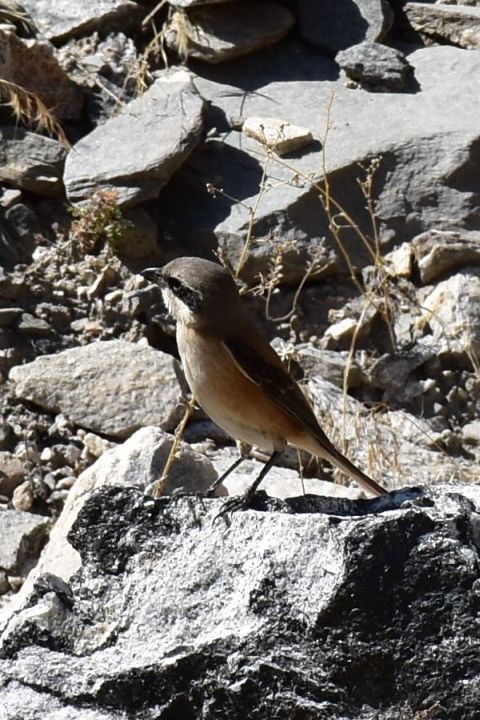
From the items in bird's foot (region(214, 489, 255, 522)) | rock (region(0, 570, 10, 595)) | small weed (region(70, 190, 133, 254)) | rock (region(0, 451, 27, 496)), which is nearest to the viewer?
bird's foot (region(214, 489, 255, 522))

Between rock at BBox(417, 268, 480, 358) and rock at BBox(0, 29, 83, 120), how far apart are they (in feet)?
9.20

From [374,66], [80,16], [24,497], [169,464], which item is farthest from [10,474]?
[374,66]

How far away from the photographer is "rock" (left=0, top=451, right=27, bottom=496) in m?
7.49

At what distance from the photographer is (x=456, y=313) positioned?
8.27 metres

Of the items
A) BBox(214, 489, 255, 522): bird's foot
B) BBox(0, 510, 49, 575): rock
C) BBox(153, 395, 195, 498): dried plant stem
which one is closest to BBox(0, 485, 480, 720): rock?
BBox(214, 489, 255, 522): bird's foot

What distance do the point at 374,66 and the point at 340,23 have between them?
46 centimetres

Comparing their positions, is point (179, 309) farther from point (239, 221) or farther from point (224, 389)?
point (239, 221)

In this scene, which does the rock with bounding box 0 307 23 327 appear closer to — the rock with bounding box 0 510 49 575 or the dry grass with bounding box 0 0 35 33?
the rock with bounding box 0 510 49 575

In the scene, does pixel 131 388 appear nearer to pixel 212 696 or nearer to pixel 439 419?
pixel 439 419

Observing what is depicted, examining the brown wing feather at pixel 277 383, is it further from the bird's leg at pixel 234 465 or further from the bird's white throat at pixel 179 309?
the bird's leg at pixel 234 465

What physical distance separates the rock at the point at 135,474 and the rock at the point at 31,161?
260 cm

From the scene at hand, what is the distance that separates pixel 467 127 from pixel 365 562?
509 centimetres

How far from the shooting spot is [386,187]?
8.84m

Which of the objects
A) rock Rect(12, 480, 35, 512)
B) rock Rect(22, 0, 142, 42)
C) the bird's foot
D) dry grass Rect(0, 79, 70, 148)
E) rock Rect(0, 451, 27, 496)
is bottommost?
rock Rect(12, 480, 35, 512)
